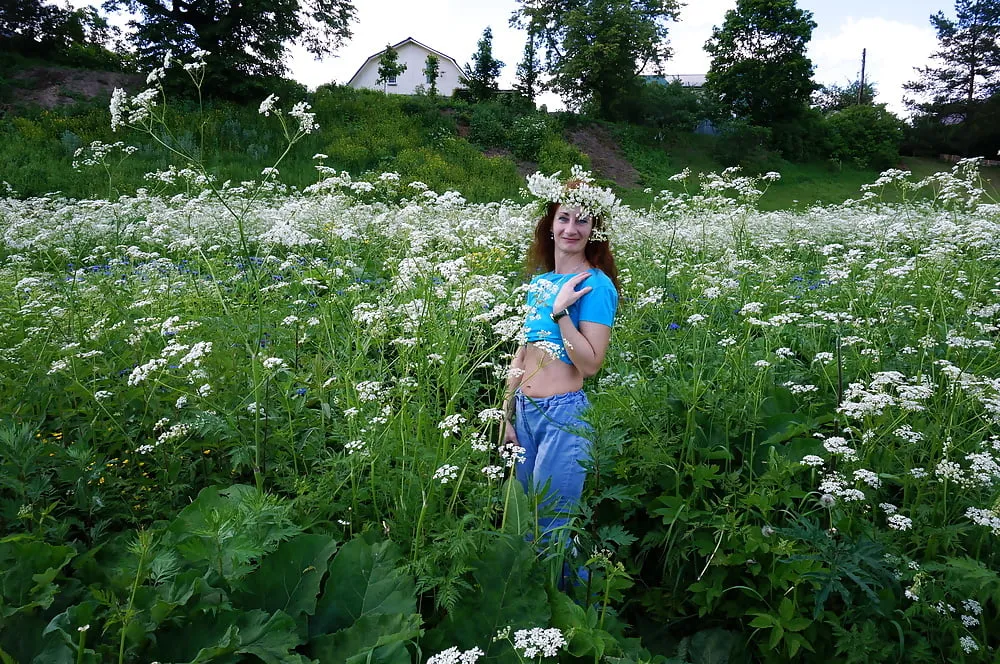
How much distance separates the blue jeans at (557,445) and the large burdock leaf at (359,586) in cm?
93

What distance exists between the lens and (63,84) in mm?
20922

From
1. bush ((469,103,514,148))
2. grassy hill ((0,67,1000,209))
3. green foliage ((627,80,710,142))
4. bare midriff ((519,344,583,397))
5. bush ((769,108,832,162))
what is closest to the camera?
bare midriff ((519,344,583,397))

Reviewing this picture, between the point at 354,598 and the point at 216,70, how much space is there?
80.9 feet

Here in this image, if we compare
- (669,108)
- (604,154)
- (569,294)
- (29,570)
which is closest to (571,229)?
(569,294)

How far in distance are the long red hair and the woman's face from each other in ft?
0.28

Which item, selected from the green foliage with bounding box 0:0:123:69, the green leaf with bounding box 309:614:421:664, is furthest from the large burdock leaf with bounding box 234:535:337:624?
the green foliage with bounding box 0:0:123:69

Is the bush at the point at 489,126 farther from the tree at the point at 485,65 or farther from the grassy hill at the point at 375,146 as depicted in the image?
the tree at the point at 485,65

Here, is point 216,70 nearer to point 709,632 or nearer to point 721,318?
point 721,318

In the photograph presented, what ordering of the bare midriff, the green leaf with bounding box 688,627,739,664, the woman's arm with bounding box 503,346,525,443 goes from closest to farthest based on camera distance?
the woman's arm with bounding box 503,346,525,443, the green leaf with bounding box 688,627,739,664, the bare midriff

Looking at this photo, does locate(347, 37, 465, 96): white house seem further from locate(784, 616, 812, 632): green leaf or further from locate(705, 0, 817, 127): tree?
locate(784, 616, 812, 632): green leaf

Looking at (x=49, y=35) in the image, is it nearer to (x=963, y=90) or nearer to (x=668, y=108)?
(x=668, y=108)

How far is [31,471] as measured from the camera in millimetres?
2180

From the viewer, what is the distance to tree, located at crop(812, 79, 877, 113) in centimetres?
6212

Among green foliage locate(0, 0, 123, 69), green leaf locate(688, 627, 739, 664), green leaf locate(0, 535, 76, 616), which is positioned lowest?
green leaf locate(688, 627, 739, 664)
